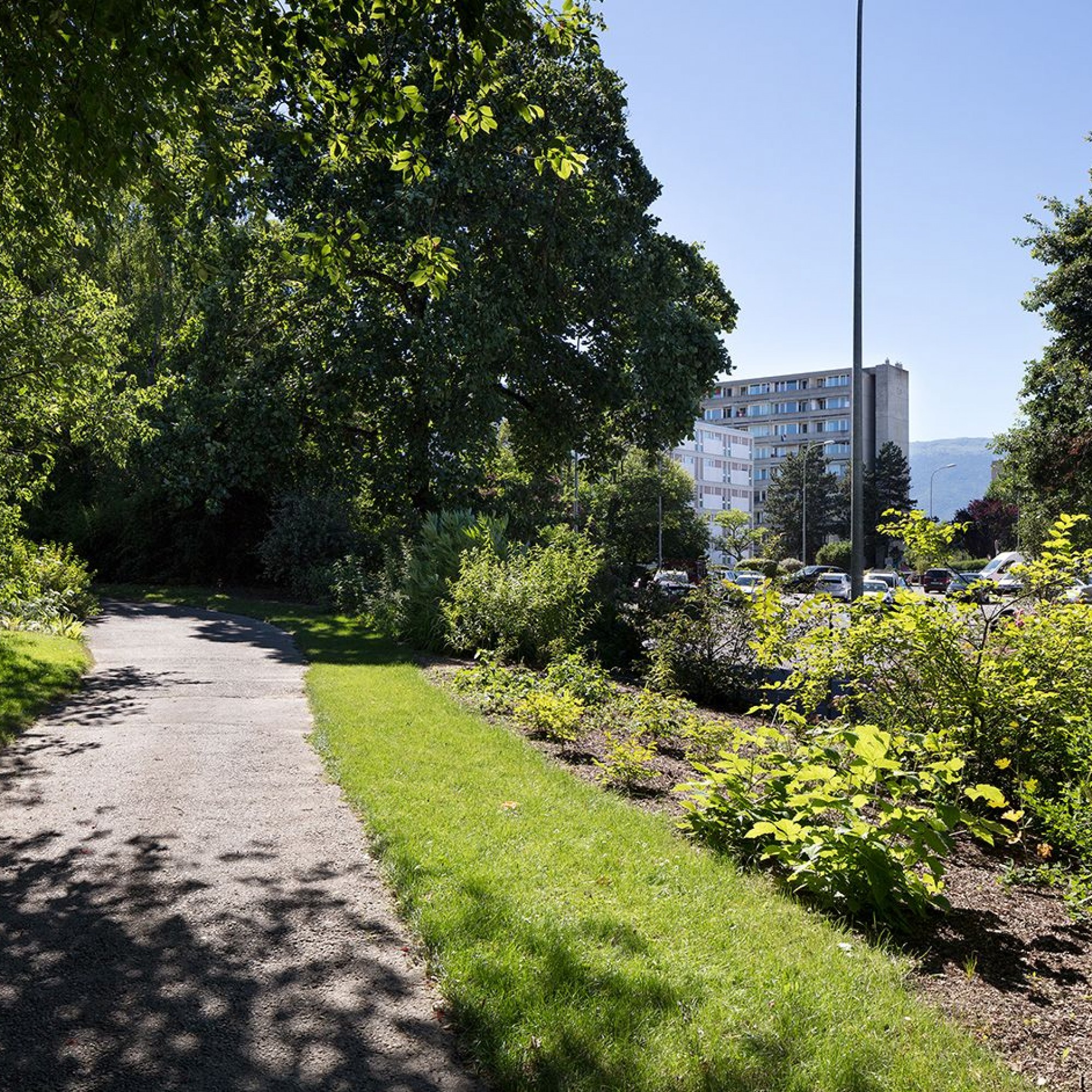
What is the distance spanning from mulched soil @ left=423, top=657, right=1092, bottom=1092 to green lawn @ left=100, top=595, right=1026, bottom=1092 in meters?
0.20

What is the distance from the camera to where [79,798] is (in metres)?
6.38

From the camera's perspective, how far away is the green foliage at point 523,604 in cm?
1252

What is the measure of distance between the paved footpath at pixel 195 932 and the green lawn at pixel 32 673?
666 mm

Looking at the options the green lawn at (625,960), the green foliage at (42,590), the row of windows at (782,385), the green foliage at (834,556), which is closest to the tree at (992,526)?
the green foliage at (834,556)

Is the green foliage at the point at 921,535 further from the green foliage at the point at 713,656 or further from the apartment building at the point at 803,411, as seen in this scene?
the apartment building at the point at 803,411

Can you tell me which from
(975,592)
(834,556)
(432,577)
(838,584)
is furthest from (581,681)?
(834,556)

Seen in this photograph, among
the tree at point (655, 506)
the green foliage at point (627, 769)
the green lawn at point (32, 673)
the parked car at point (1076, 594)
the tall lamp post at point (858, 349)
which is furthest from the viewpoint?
the tree at point (655, 506)

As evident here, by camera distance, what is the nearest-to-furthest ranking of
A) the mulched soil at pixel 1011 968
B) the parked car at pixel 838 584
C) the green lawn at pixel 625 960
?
the green lawn at pixel 625 960 < the mulched soil at pixel 1011 968 < the parked car at pixel 838 584

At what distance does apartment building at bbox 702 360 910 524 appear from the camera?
130 m

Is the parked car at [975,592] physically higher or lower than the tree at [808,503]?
lower

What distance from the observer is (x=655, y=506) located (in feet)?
207

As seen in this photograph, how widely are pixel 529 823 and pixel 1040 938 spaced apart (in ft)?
9.16

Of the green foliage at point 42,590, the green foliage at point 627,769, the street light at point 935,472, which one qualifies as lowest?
the green foliage at point 627,769

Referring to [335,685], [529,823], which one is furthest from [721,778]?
[335,685]
